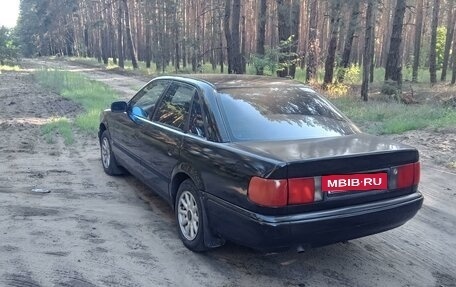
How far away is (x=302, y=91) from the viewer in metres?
4.76

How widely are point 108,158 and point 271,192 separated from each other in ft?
13.3

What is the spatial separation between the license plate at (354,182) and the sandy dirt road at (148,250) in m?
0.79

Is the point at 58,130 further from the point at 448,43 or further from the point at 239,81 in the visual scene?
the point at 448,43

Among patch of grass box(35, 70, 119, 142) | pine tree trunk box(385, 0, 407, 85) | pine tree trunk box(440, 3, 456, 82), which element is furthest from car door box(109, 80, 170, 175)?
pine tree trunk box(440, 3, 456, 82)

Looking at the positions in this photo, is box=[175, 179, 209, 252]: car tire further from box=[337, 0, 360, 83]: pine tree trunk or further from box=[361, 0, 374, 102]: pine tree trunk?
box=[337, 0, 360, 83]: pine tree trunk

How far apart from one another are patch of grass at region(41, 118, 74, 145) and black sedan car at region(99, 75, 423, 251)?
478cm

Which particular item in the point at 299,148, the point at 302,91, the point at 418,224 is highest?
the point at 302,91

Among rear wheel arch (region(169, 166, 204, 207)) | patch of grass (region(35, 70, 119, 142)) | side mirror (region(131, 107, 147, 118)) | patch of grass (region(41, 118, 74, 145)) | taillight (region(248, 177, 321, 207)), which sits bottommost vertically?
patch of grass (region(41, 118, 74, 145))

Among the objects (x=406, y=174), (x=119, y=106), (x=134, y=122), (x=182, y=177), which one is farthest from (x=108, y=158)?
(x=406, y=174)

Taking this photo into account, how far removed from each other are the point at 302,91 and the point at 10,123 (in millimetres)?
8919

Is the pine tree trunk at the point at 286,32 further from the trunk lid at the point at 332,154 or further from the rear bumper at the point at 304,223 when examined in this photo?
the rear bumper at the point at 304,223

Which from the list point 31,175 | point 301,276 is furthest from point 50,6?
point 301,276

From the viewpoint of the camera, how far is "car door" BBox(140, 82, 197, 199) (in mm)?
4508

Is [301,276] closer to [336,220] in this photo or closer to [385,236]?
[336,220]
